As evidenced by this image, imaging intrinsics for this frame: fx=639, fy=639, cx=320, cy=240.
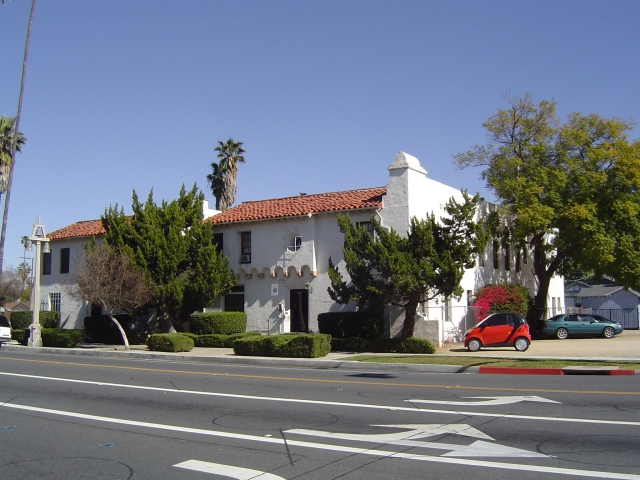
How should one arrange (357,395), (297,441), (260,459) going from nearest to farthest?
(260,459) < (297,441) < (357,395)

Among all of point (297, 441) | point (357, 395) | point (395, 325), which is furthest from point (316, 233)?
point (297, 441)

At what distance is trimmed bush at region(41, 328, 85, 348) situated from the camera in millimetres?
31141

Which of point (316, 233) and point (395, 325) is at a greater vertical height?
point (316, 233)

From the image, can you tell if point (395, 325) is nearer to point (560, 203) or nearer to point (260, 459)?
point (560, 203)

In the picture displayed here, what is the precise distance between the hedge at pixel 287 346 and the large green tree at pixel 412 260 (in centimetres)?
296

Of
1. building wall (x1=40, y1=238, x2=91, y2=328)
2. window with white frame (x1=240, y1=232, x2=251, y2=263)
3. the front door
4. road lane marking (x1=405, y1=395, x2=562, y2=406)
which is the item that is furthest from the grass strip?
building wall (x1=40, y1=238, x2=91, y2=328)

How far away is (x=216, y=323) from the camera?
98.9 ft

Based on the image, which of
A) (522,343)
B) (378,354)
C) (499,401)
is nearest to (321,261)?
(378,354)

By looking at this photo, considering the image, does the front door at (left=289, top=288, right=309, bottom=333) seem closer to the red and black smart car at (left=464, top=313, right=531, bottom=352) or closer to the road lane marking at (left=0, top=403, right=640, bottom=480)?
the red and black smart car at (left=464, top=313, right=531, bottom=352)

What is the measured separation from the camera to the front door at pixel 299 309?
30281 millimetres

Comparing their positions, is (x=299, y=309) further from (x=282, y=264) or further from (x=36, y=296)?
(x=36, y=296)

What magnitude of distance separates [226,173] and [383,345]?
101 feet

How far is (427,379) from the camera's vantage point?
1630 cm

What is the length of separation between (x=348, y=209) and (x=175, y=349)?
31.5ft
